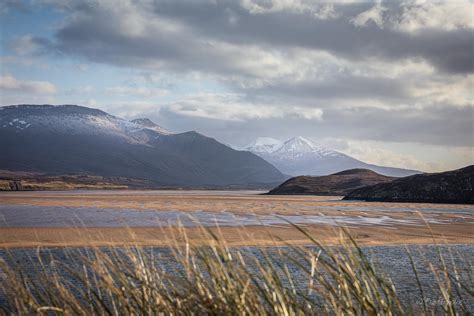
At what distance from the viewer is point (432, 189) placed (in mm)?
55969

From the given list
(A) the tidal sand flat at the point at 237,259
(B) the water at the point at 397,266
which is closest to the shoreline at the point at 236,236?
(A) the tidal sand flat at the point at 237,259

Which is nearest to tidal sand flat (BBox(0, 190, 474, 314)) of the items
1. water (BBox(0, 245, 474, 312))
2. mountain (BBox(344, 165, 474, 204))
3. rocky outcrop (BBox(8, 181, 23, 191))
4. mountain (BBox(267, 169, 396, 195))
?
water (BBox(0, 245, 474, 312))

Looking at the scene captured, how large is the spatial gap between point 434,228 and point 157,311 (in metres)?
21.8

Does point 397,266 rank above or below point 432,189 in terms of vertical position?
below

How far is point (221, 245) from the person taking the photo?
410cm

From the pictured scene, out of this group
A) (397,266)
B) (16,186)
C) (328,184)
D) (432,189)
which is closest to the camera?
(397,266)

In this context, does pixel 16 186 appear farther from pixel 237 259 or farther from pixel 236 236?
pixel 237 259

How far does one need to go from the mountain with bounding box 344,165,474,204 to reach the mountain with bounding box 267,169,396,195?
2321cm

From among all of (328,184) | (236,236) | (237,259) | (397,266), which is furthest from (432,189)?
(237,259)

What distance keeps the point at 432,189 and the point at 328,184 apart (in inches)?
1516

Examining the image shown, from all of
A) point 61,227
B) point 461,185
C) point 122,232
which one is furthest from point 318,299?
point 461,185

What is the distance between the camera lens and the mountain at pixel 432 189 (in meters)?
53.6

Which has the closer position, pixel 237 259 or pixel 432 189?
pixel 237 259

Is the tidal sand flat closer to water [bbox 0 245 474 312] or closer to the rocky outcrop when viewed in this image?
water [bbox 0 245 474 312]
